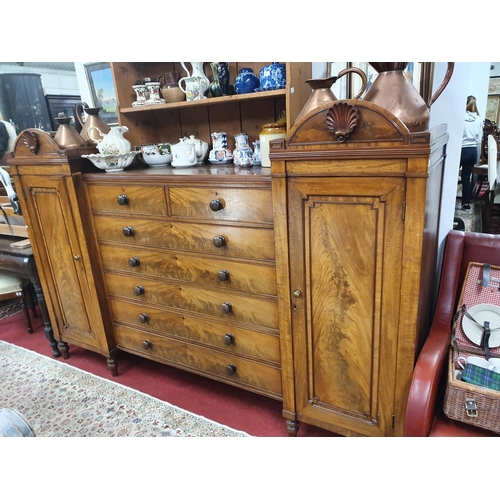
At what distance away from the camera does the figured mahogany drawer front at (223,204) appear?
4.62 feet

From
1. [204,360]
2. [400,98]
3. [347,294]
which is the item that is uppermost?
[400,98]

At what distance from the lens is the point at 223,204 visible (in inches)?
58.7

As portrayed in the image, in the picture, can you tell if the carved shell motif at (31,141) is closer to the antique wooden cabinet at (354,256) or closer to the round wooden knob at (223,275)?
the round wooden knob at (223,275)

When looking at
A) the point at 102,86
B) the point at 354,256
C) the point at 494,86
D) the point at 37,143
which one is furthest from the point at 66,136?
the point at 494,86

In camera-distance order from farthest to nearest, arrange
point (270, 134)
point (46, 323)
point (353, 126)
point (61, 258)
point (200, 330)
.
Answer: point (46, 323), point (61, 258), point (200, 330), point (270, 134), point (353, 126)

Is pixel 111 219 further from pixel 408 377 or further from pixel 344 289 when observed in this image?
pixel 408 377

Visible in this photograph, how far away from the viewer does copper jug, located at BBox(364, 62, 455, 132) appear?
112 cm

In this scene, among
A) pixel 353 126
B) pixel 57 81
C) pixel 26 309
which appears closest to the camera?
pixel 353 126

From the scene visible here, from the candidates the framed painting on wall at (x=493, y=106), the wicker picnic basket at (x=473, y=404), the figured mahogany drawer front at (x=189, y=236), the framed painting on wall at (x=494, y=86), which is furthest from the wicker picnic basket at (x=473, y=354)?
the framed painting on wall at (x=494, y=86)

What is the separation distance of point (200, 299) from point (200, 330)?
17cm

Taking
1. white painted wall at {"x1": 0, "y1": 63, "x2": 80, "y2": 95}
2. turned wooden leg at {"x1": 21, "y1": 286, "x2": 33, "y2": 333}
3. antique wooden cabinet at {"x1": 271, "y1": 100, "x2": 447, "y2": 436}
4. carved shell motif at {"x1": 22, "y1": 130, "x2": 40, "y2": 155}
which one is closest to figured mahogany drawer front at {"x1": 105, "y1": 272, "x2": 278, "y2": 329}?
antique wooden cabinet at {"x1": 271, "y1": 100, "x2": 447, "y2": 436}

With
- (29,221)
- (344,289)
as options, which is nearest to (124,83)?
(29,221)

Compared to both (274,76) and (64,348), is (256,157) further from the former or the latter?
(64,348)

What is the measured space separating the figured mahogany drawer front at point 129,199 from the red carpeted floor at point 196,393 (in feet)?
3.32
